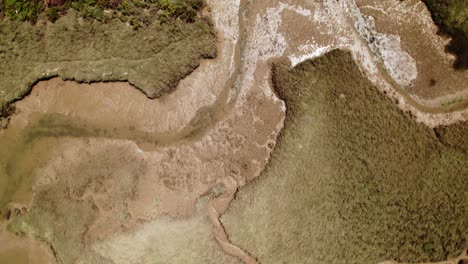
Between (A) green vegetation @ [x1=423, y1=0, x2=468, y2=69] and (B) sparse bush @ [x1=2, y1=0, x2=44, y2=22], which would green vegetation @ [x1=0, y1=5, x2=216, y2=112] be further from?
(A) green vegetation @ [x1=423, y1=0, x2=468, y2=69]

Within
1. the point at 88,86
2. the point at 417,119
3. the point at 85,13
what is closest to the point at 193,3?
the point at 85,13

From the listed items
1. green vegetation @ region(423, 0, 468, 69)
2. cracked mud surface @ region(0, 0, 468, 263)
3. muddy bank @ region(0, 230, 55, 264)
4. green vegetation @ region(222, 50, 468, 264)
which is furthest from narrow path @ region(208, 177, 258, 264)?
green vegetation @ region(423, 0, 468, 69)

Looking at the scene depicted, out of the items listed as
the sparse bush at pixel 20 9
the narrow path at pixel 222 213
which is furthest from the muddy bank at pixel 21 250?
the sparse bush at pixel 20 9

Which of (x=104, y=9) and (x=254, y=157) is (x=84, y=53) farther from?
(x=254, y=157)

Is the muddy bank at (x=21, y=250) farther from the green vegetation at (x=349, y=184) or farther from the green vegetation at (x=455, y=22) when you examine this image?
the green vegetation at (x=455, y=22)

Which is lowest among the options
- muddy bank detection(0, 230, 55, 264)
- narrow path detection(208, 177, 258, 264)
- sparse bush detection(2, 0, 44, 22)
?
muddy bank detection(0, 230, 55, 264)

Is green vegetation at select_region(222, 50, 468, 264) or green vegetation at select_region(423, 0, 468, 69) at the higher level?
green vegetation at select_region(423, 0, 468, 69)
